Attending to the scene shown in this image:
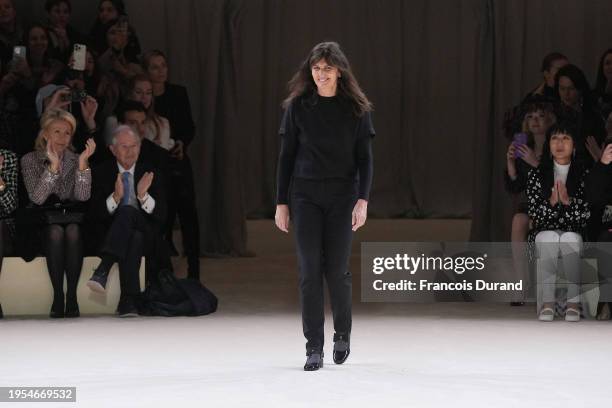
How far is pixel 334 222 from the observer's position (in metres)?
5.09

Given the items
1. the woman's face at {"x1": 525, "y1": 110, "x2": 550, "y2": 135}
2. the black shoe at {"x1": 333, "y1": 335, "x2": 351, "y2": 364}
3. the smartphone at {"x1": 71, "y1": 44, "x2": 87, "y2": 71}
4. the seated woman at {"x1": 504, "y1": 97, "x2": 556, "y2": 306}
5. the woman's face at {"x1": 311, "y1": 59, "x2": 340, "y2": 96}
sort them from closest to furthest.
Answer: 1. the woman's face at {"x1": 311, "y1": 59, "x2": 340, "y2": 96}
2. the black shoe at {"x1": 333, "y1": 335, "x2": 351, "y2": 364}
3. the seated woman at {"x1": 504, "y1": 97, "x2": 556, "y2": 306}
4. the woman's face at {"x1": 525, "y1": 110, "x2": 550, "y2": 135}
5. the smartphone at {"x1": 71, "y1": 44, "x2": 87, "y2": 71}

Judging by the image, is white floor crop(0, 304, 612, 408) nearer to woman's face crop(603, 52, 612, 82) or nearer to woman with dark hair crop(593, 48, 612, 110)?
woman with dark hair crop(593, 48, 612, 110)

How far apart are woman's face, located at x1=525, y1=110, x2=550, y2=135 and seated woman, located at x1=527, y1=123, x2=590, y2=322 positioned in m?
0.43

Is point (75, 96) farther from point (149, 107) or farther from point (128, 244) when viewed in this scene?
point (128, 244)

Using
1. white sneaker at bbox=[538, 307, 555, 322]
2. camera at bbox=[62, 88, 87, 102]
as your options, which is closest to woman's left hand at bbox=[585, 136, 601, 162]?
white sneaker at bbox=[538, 307, 555, 322]

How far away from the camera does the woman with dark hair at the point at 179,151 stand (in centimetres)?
801

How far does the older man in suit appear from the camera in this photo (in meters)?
6.83

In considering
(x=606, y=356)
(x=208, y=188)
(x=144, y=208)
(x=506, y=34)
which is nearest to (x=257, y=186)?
(x=208, y=188)

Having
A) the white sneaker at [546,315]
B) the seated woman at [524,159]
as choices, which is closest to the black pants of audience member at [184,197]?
the seated woman at [524,159]

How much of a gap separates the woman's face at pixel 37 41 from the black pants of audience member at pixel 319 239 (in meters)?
3.58

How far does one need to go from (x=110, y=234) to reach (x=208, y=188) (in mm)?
2919

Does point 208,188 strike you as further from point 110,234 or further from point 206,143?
point 110,234

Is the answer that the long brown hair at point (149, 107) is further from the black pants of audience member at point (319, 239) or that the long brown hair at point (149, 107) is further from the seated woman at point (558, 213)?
the black pants of audience member at point (319, 239)

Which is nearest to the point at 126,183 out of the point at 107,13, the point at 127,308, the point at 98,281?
the point at 98,281
